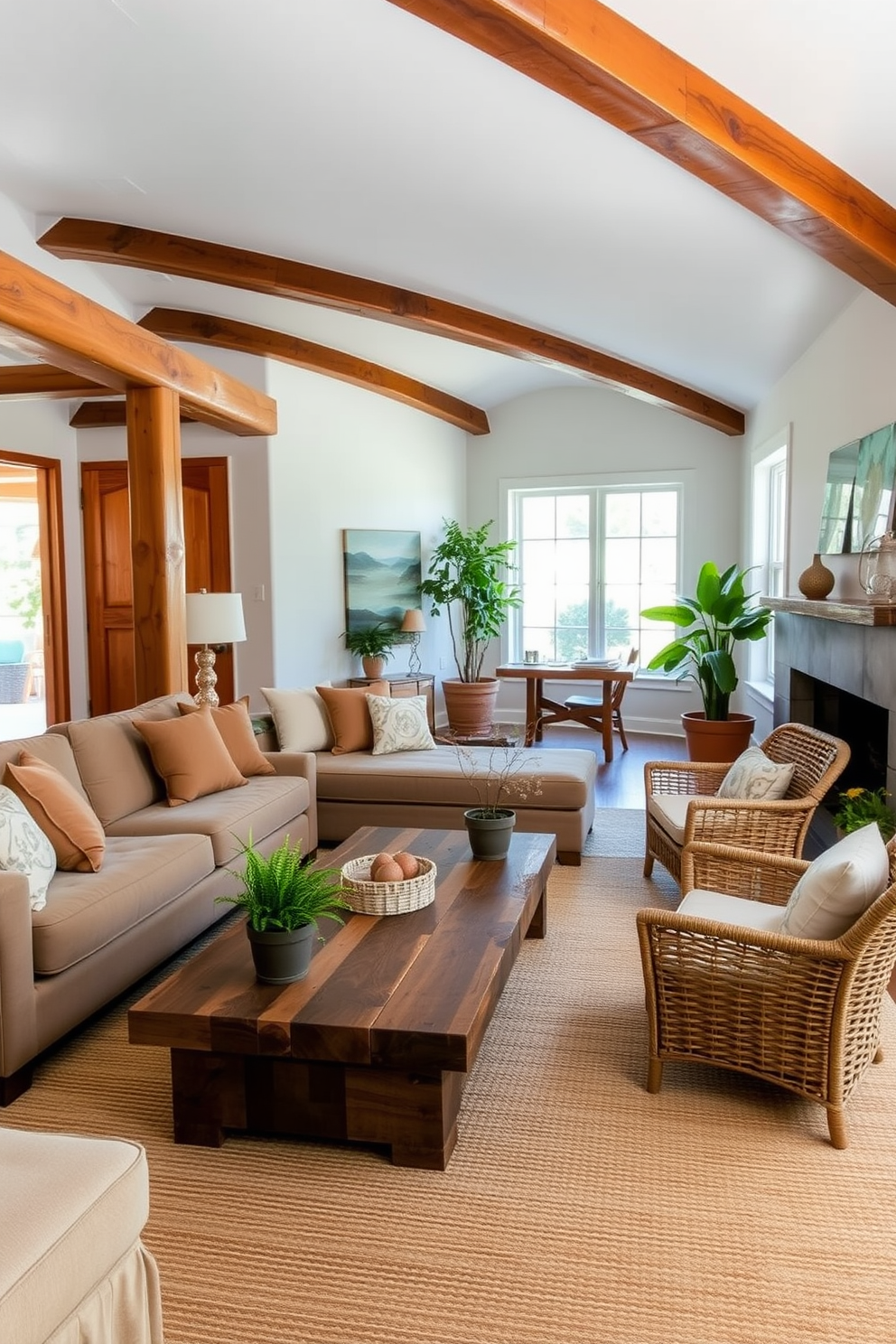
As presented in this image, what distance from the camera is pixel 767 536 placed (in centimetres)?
736

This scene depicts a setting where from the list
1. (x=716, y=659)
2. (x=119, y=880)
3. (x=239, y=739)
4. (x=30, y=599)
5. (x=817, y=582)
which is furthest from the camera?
(x=30, y=599)

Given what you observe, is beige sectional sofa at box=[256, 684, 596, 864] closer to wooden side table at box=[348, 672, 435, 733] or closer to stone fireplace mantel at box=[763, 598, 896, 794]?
stone fireplace mantel at box=[763, 598, 896, 794]

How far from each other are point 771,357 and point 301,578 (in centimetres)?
349

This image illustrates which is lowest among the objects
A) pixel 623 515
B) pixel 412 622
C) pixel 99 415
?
pixel 412 622

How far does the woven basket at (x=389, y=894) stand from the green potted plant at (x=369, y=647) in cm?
464

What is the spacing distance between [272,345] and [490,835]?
14.9 feet

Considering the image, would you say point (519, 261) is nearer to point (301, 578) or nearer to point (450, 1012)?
point (301, 578)

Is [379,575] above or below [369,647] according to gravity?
above

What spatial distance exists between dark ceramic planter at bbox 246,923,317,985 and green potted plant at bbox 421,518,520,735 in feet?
19.1

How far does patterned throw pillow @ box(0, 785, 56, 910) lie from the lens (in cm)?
277

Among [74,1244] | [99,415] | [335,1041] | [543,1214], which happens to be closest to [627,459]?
[99,415]

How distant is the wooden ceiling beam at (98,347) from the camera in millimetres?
3689

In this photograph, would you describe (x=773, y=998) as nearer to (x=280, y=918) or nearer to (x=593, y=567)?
(x=280, y=918)

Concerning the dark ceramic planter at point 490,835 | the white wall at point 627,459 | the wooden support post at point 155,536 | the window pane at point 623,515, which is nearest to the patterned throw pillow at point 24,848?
the dark ceramic planter at point 490,835
